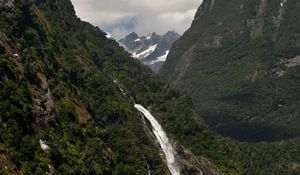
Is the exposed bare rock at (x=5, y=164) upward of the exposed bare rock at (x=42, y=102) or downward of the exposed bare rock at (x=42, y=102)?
downward

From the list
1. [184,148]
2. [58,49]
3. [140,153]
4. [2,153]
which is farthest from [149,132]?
[2,153]

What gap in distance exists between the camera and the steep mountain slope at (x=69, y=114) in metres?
112

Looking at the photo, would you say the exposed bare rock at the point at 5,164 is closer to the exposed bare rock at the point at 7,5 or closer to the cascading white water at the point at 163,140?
the exposed bare rock at the point at 7,5

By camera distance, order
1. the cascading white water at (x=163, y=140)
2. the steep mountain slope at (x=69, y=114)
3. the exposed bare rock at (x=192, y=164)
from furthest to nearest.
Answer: the exposed bare rock at (x=192, y=164) < the cascading white water at (x=163, y=140) < the steep mountain slope at (x=69, y=114)

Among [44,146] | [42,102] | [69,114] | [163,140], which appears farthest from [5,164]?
[163,140]

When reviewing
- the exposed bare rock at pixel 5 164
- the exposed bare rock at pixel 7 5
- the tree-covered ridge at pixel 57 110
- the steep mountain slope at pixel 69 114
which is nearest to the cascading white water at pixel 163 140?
the steep mountain slope at pixel 69 114

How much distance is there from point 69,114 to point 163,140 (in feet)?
135

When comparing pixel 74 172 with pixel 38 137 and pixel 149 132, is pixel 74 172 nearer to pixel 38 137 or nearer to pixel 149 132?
pixel 38 137

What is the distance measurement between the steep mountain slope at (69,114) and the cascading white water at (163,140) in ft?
8.57

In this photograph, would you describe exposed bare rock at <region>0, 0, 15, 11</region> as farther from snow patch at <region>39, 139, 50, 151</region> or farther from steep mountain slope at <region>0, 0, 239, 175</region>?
snow patch at <region>39, 139, 50, 151</region>

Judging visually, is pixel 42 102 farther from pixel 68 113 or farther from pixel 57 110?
A: pixel 68 113

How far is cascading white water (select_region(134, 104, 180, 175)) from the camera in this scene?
159 meters

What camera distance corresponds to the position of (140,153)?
14650 centimetres

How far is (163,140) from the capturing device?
169 m
